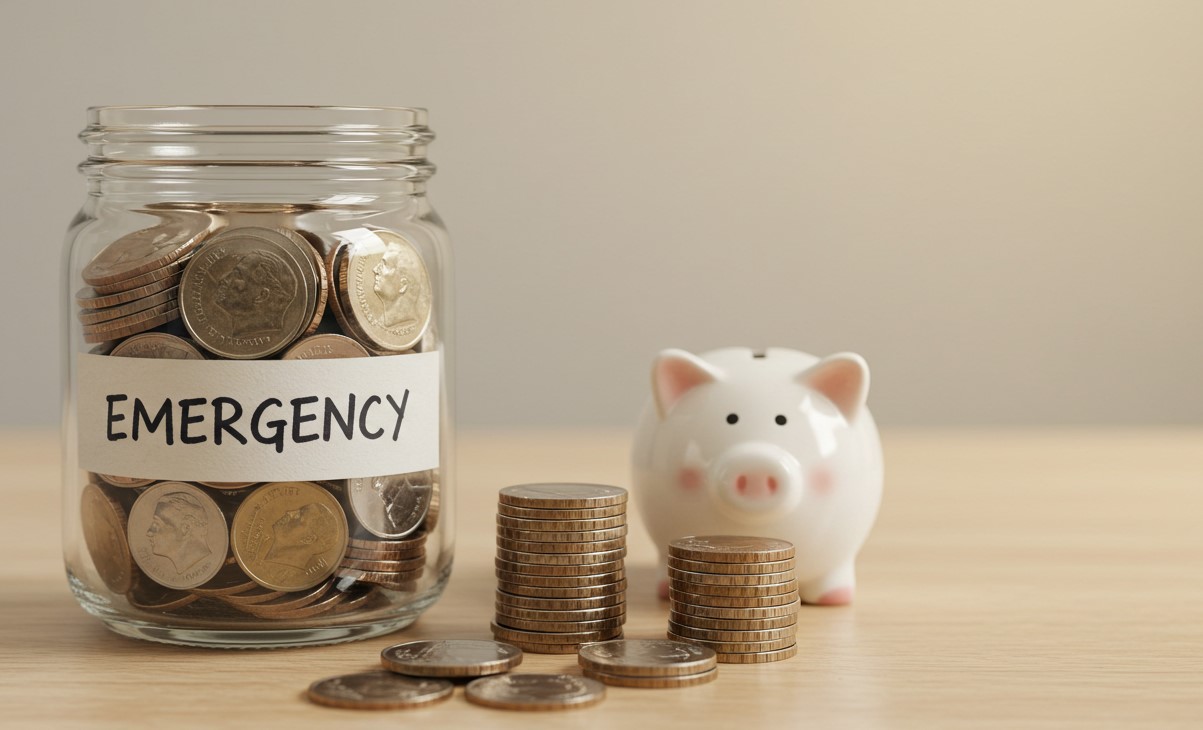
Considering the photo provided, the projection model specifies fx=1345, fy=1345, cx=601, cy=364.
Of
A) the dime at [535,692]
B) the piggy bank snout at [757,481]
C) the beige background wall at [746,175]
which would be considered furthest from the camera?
the beige background wall at [746,175]

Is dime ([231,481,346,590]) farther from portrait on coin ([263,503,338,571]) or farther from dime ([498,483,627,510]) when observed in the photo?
dime ([498,483,627,510])

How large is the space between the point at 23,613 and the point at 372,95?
184 cm

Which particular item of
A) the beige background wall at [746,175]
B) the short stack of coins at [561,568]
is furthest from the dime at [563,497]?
the beige background wall at [746,175]

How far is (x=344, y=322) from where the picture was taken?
867mm

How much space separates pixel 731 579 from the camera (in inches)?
34.9

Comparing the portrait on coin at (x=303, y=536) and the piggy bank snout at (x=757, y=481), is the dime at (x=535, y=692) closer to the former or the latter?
the portrait on coin at (x=303, y=536)

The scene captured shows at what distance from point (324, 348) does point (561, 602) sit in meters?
0.23

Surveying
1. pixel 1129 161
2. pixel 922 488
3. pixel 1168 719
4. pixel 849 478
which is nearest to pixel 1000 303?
pixel 1129 161

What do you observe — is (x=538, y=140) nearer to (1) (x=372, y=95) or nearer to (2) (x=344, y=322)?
(1) (x=372, y=95)

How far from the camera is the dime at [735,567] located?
89 cm

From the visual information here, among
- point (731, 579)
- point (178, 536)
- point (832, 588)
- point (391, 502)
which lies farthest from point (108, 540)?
point (832, 588)

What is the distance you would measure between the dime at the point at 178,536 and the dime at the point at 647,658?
24cm

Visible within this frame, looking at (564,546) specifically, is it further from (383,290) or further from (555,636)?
(383,290)

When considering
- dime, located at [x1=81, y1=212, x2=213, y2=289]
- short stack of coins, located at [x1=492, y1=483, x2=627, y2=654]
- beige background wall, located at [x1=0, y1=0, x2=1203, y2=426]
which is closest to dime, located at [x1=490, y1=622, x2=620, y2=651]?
short stack of coins, located at [x1=492, y1=483, x2=627, y2=654]
